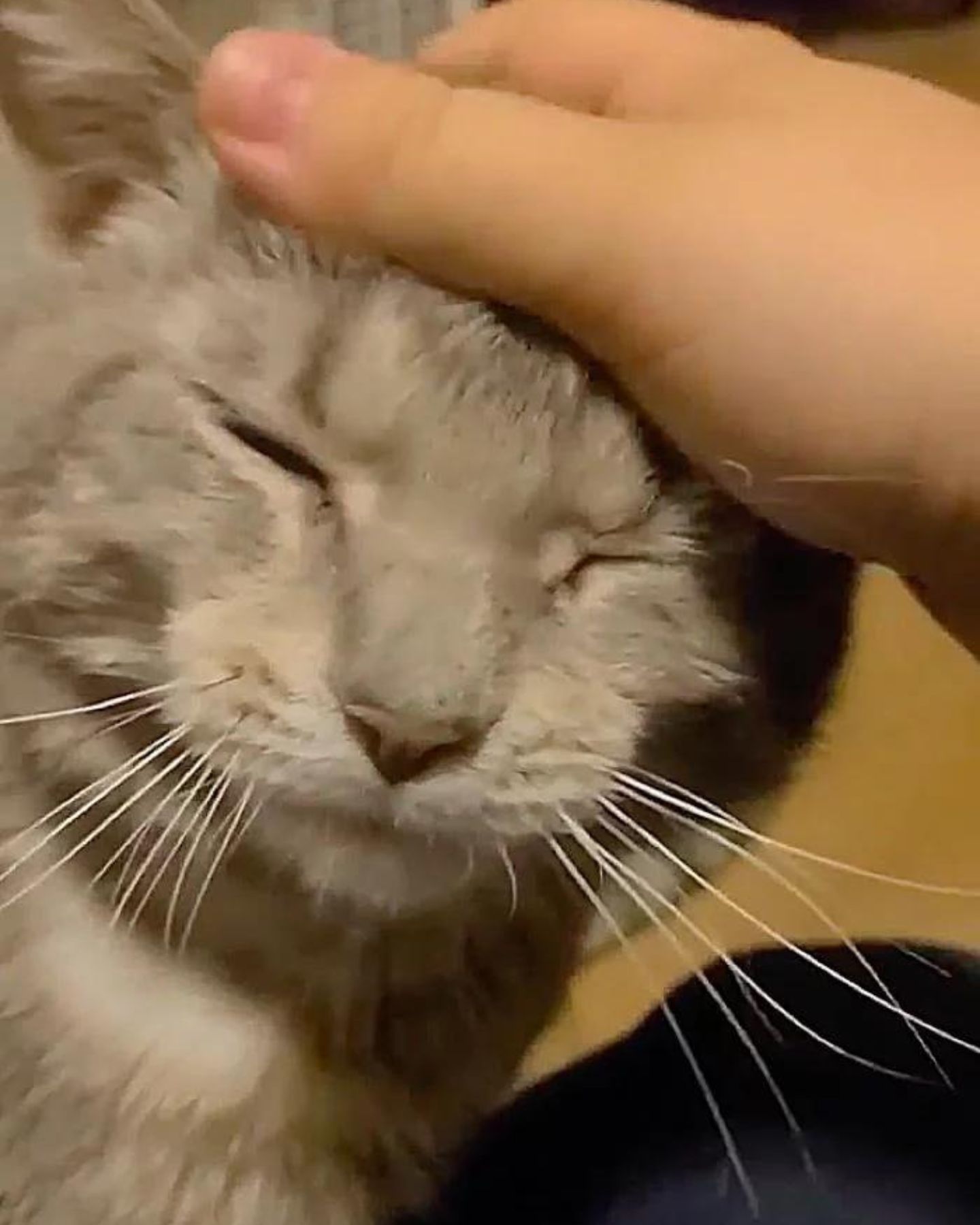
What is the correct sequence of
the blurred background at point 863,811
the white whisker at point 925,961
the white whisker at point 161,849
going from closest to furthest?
the white whisker at point 161,849, the white whisker at point 925,961, the blurred background at point 863,811

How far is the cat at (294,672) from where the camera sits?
70cm

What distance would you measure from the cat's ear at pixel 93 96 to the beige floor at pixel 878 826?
498mm

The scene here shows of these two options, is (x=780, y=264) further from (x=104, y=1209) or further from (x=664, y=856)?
(x=104, y=1209)

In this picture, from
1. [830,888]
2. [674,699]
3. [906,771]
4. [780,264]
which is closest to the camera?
[780,264]

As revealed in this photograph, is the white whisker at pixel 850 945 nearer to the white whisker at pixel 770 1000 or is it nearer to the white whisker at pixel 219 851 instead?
the white whisker at pixel 770 1000

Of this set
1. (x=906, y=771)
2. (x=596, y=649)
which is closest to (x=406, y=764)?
(x=596, y=649)

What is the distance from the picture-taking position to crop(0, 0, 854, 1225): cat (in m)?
0.70

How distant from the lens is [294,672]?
27.2 inches

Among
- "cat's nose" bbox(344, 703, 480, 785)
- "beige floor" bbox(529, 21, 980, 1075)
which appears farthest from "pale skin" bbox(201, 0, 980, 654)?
"beige floor" bbox(529, 21, 980, 1075)

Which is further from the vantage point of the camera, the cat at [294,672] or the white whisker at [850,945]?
the white whisker at [850,945]

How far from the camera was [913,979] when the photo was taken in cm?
89

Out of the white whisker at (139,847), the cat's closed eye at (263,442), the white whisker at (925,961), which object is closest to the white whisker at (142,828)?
the white whisker at (139,847)

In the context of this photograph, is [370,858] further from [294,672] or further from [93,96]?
[93,96]

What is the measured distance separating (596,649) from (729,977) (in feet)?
0.77
